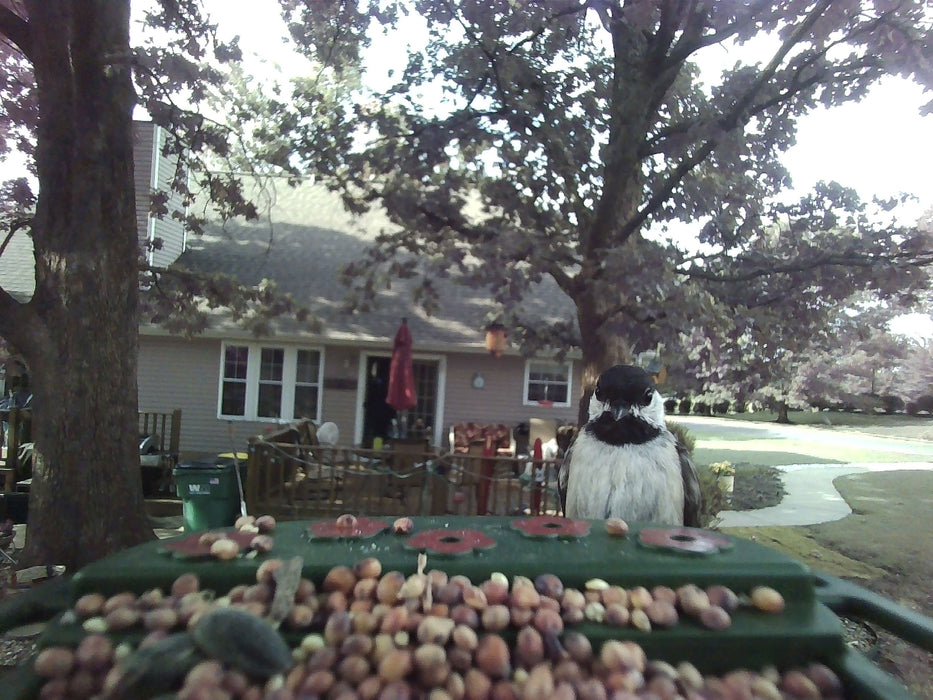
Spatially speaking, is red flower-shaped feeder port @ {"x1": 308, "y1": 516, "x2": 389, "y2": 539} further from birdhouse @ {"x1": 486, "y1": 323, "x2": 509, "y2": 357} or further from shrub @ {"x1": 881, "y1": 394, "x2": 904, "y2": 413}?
shrub @ {"x1": 881, "y1": 394, "x2": 904, "y2": 413}

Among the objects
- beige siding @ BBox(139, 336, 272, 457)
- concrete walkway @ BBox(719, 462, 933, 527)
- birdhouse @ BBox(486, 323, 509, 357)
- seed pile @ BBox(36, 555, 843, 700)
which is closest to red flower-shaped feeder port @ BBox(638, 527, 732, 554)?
seed pile @ BBox(36, 555, 843, 700)

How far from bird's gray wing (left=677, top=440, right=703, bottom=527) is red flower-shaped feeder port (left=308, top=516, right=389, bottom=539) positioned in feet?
5.82

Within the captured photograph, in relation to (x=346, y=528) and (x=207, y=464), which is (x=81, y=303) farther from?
(x=346, y=528)

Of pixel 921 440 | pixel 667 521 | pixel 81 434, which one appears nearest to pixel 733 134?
pixel 667 521

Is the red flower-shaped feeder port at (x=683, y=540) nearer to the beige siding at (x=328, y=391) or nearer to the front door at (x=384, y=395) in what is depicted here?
the beige siding at (x=328, y=391)

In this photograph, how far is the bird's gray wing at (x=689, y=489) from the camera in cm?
314

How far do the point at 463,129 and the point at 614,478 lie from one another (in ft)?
16.4

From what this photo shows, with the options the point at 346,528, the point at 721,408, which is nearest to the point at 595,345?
the point at 346,528

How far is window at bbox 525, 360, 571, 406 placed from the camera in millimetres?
11703

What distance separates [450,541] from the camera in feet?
5.48

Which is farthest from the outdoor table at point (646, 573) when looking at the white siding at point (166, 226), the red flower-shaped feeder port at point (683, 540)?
the white siding at point (166, 226)

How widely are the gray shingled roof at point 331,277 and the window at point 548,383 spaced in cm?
88

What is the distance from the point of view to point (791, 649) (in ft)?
4.72

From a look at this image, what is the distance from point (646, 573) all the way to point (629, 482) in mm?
1259
